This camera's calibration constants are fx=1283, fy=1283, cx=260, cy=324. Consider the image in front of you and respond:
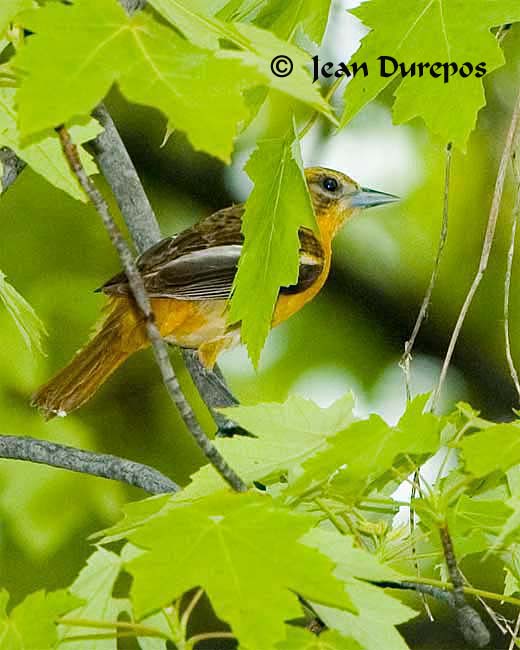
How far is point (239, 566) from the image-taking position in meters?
1.14

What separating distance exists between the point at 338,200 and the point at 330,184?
81 mm

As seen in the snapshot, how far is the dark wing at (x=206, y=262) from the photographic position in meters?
3.38

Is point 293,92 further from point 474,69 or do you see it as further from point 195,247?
point 195,247

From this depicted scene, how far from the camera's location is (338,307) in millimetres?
3873

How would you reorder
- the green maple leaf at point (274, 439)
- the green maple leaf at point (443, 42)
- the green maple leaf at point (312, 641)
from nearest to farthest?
the green maple leaf at point (312, 641), the green maple leaf at point (274, 439), the green maple leaf at point (443, 42)

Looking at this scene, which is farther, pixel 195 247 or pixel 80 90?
pixel 195 247

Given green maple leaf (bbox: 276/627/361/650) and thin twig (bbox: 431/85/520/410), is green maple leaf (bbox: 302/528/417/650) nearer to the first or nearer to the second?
green maple leaf (bbox: 276/627/361/650)

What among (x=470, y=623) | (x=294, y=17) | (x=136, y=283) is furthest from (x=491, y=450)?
(x=294, y=17)

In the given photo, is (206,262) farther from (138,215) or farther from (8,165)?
(8,165)

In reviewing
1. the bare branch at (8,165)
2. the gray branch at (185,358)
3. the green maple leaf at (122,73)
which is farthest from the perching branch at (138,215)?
the green maple leaf at (122,73)

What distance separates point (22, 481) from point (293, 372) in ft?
2.70

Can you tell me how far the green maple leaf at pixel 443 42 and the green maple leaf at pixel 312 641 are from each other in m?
0.67

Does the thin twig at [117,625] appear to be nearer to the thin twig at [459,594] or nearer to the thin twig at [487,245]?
the thin twig at [459,594]

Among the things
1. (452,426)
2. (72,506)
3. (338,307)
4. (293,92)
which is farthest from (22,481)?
(293,92)
